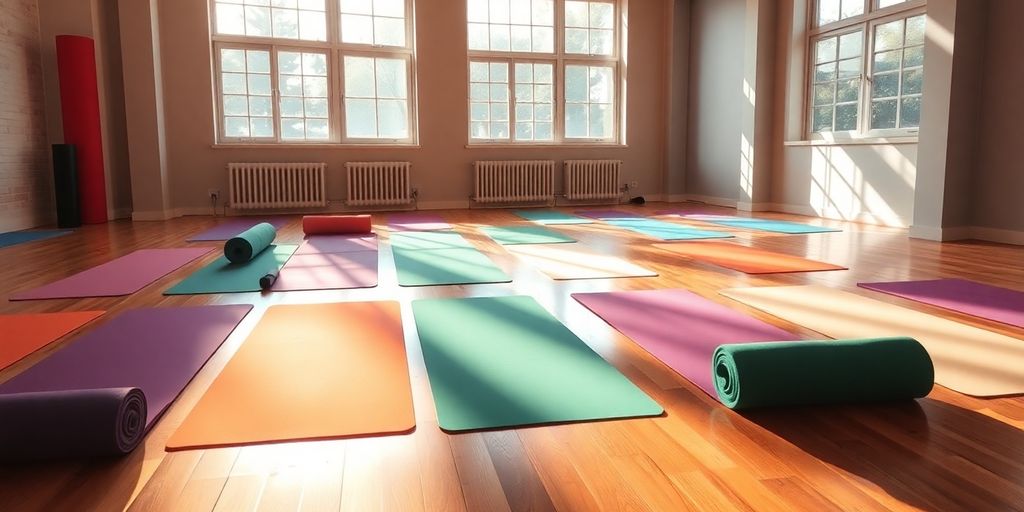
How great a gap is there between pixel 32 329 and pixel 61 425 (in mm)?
1589

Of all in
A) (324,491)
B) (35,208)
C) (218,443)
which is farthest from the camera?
(35,208)

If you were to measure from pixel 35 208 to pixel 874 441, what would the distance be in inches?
326

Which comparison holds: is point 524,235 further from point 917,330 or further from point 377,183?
point 917,330

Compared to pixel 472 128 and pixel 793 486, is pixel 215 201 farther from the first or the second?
pixel 793 486

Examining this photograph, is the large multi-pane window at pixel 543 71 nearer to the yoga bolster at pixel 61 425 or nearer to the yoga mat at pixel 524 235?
the yoga mat at pixel 524 235

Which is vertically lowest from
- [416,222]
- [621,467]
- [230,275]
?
[621,467]

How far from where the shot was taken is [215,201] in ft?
27.7

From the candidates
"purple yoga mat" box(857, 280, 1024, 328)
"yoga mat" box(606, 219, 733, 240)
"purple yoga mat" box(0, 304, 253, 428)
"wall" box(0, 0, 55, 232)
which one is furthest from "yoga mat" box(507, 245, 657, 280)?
"wall" box(0, 0, 55, 232)

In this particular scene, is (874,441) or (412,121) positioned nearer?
(874,441)

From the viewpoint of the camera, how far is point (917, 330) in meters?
2.75

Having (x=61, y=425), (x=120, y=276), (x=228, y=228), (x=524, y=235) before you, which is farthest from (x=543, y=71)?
(x=61, y=425)

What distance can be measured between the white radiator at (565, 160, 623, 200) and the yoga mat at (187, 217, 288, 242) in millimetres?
3891

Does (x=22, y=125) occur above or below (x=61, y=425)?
above

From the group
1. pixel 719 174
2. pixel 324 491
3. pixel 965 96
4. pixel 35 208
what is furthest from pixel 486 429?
pixel 719 174
